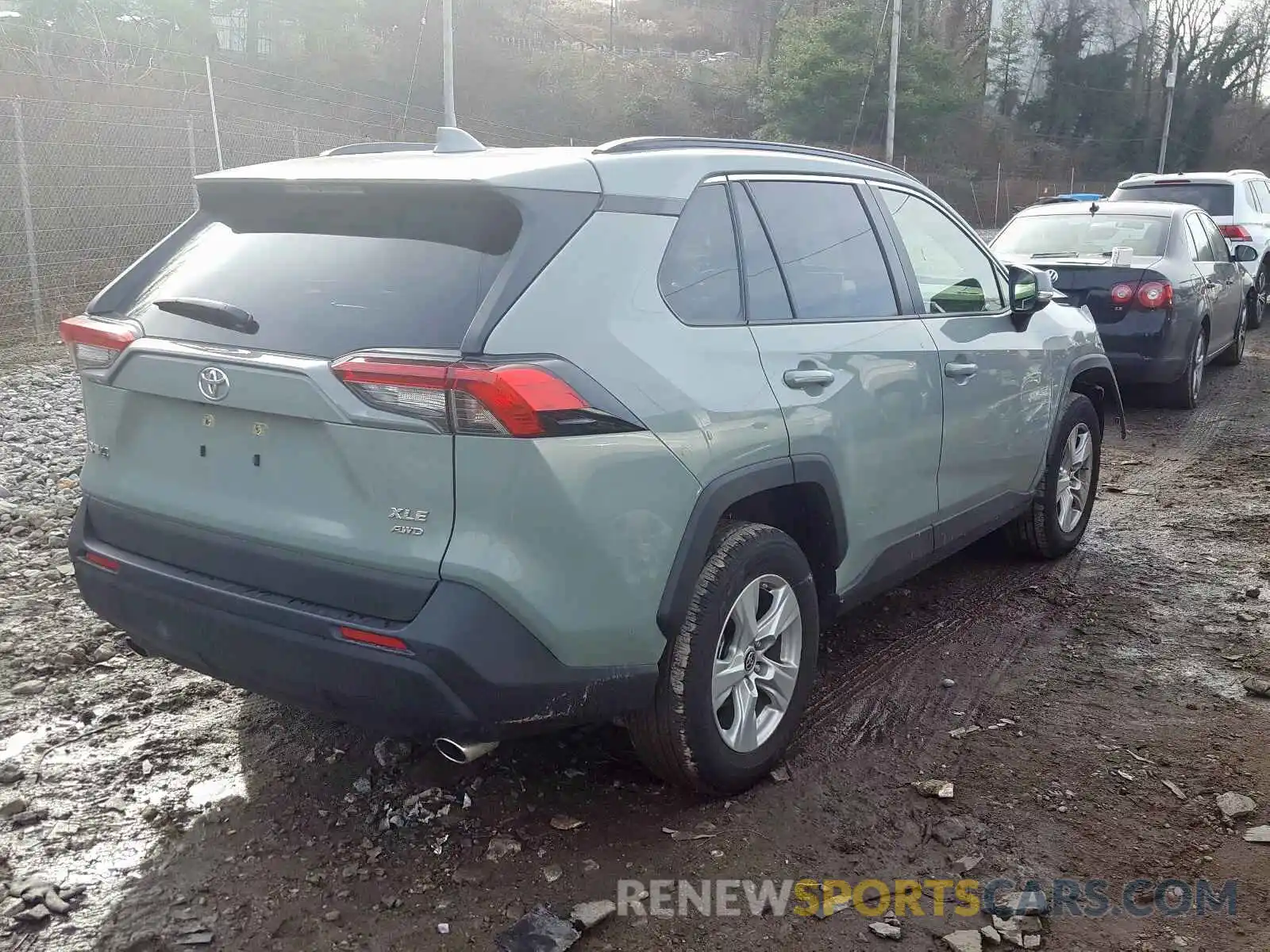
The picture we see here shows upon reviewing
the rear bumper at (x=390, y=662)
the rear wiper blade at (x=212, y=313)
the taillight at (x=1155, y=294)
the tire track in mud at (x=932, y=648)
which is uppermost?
the rear wiper blade at (x=212, y=313)

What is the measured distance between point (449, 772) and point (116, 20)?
23.5m

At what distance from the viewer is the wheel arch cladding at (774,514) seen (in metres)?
2.93

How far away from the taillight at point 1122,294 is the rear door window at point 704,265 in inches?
247

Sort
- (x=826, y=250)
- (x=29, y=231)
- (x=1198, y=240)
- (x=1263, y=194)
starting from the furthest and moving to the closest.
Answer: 1. (x=1263, y=194)
2. (x=29, y=231)
3. (x=1198, y=240)
4. (x=826, y=250)

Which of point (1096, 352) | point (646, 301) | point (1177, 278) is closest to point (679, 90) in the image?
point (1177, 278)

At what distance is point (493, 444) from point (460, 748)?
2.51 ft

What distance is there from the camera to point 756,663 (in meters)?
3.38

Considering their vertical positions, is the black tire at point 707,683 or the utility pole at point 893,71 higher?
the utility pole at point 893,71

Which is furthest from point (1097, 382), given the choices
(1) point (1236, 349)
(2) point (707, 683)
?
(1) point (1236, 349)

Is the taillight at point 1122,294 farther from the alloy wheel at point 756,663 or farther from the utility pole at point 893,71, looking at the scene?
the utility pole at point 893,71

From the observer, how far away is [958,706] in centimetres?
400

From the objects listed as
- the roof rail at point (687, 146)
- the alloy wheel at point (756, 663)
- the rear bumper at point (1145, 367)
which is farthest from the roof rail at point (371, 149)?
the rear bumper at point (1145, 367)

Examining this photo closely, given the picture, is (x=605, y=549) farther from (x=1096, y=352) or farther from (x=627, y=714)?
(x=1096, y=352)

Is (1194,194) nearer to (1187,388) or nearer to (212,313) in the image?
(1187,388)
